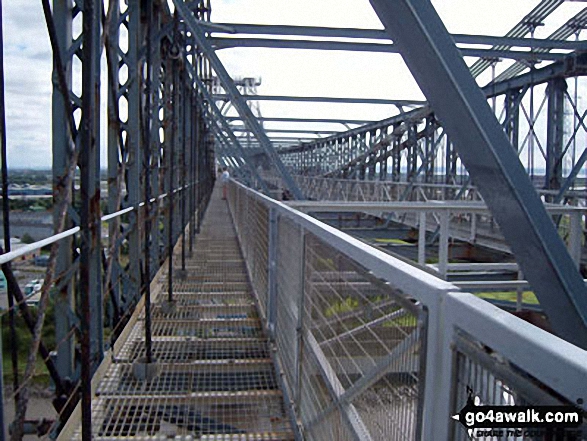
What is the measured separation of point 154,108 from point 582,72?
8456mm

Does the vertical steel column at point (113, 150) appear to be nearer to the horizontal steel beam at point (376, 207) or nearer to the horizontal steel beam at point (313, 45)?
the horizontal steel beam at point (376, 207)

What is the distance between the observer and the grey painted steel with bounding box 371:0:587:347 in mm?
2002

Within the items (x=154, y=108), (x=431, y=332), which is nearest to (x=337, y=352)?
(x=431, y=332)

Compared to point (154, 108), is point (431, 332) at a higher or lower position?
lower

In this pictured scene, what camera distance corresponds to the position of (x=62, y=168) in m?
4.00

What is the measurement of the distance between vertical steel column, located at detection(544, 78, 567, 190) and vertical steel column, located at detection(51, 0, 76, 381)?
35.7ft

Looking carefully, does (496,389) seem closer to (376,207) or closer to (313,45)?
(376,207)

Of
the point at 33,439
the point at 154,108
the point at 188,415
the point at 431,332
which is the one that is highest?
the point at 154,108

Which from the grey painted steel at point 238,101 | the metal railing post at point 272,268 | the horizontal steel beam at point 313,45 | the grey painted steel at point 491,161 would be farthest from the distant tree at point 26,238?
the horizontal steel beam at point 313,45

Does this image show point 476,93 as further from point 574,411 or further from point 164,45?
point 164,45

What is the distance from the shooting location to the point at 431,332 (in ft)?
4.63

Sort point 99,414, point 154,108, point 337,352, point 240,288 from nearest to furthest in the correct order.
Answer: point 337,352, point 99,414, point 240,288, point 154,108

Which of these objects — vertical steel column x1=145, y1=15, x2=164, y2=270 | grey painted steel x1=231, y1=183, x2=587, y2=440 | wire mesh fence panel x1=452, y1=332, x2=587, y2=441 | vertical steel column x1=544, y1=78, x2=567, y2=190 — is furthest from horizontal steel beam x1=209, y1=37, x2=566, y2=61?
wire mesh fence panel x1=452, y1=332, x2=587, y2=441

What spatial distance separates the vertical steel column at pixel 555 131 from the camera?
12.5m
